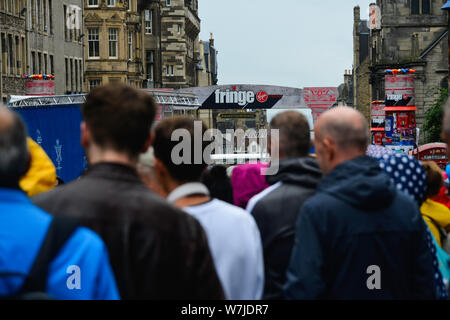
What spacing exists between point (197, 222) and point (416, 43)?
220ft

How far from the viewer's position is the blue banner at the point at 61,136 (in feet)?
86.4

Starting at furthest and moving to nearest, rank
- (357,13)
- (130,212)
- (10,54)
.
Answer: (357,13) → (10,54) → (130,212)

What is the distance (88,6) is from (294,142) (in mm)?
57960

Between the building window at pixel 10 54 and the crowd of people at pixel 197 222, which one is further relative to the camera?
the building window at pixel 10 54

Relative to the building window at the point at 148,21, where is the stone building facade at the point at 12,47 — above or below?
below

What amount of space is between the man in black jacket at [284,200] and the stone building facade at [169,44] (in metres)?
73.2

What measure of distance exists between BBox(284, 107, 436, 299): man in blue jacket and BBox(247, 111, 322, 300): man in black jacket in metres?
0.67

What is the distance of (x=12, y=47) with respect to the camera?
4012 cm

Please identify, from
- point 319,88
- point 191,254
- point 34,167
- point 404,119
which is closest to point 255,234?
point 191,254

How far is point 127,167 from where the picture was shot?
3.80 m

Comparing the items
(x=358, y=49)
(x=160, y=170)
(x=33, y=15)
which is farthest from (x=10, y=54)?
(x=358, y=49)

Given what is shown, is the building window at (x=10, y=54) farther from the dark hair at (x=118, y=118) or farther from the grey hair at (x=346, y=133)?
the dark hair at (x=118, y=118)

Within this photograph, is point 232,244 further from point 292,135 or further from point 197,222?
point 292,135

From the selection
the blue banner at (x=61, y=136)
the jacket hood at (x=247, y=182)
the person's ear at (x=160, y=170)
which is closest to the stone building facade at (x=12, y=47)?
the blue banner at (x=61, y=136)
